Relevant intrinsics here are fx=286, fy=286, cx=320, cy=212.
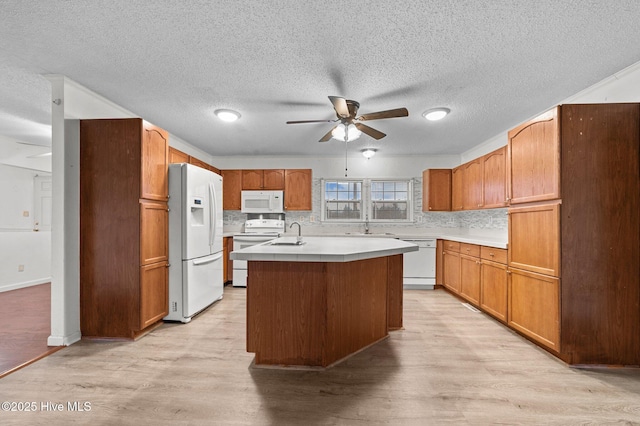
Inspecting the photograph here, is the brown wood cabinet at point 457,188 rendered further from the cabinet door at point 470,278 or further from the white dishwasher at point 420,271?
the cabinet door at point 470,278

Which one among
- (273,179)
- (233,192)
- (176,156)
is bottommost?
(233,192)

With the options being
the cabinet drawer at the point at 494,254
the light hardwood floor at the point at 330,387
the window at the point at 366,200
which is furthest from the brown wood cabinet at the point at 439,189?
the light hardwood floor at the point at 330,387

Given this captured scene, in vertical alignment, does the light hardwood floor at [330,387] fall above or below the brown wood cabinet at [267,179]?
below

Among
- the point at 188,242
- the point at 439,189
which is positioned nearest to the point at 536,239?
the point at 439,189

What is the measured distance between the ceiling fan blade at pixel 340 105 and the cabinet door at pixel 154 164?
1.84m

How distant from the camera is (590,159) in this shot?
2.30 m

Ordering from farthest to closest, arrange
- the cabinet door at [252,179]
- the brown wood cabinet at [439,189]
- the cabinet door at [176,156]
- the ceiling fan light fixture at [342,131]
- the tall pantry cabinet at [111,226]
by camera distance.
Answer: the cabinet door at [252,179], the brown wood cabinet at [439,189], the cabinet door at [176,156], the ceiling fan light fixture at [342,131], the tall pantry cabinet at [111,226]

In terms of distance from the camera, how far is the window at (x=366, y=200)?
578 centimetres

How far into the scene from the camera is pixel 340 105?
2434 mm

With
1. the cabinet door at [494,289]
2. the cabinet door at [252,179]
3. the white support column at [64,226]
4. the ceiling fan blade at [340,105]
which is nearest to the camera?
the ceiling fan blade at [340,105]

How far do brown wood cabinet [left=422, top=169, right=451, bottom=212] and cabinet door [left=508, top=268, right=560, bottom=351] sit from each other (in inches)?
97.6

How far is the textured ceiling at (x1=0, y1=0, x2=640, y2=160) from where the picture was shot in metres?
1.76

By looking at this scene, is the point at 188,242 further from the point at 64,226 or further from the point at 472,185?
the point at 472,185

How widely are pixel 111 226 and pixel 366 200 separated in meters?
4.27
